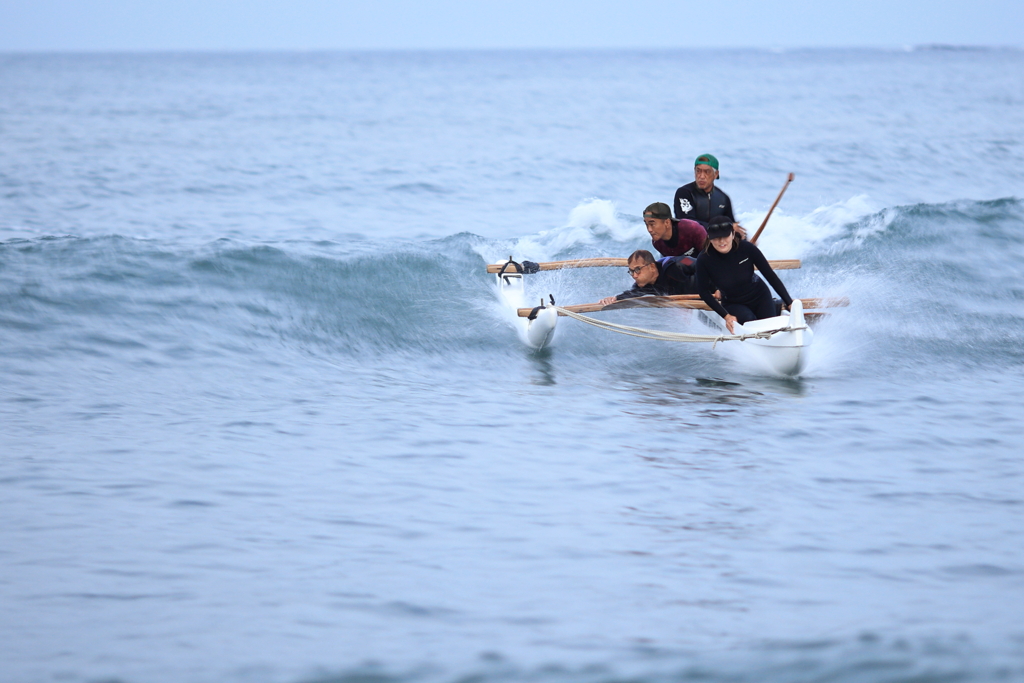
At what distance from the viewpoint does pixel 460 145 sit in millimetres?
34031

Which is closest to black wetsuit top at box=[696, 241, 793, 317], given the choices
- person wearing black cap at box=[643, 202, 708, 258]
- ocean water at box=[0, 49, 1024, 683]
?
ocean water at box=[0, 49, 1024, 683]

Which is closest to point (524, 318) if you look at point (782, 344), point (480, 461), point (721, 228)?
point (721, 228)

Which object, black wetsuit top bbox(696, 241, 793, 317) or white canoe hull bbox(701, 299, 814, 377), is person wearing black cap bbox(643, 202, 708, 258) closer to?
black wetsuit top bbox(696, 241, 793, 317)

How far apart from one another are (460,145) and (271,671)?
30.6 metres

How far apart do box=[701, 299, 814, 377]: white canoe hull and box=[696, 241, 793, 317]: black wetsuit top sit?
9.5 inches

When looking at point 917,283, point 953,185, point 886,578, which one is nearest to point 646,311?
point 917,283

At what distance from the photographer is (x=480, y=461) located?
7137 millimetres

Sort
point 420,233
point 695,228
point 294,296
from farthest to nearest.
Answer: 1. point 420,233
2. point 294,296
3. point 695,228

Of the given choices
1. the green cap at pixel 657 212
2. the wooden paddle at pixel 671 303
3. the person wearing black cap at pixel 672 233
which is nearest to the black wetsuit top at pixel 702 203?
the person wearing black cap at pixel 672 233

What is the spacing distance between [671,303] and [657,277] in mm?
568

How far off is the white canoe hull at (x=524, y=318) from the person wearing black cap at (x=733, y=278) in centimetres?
174

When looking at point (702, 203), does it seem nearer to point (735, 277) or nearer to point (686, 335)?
point (735, 277)

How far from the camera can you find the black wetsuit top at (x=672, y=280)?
33.3 feet

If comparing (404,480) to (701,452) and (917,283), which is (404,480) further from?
(917,283)
